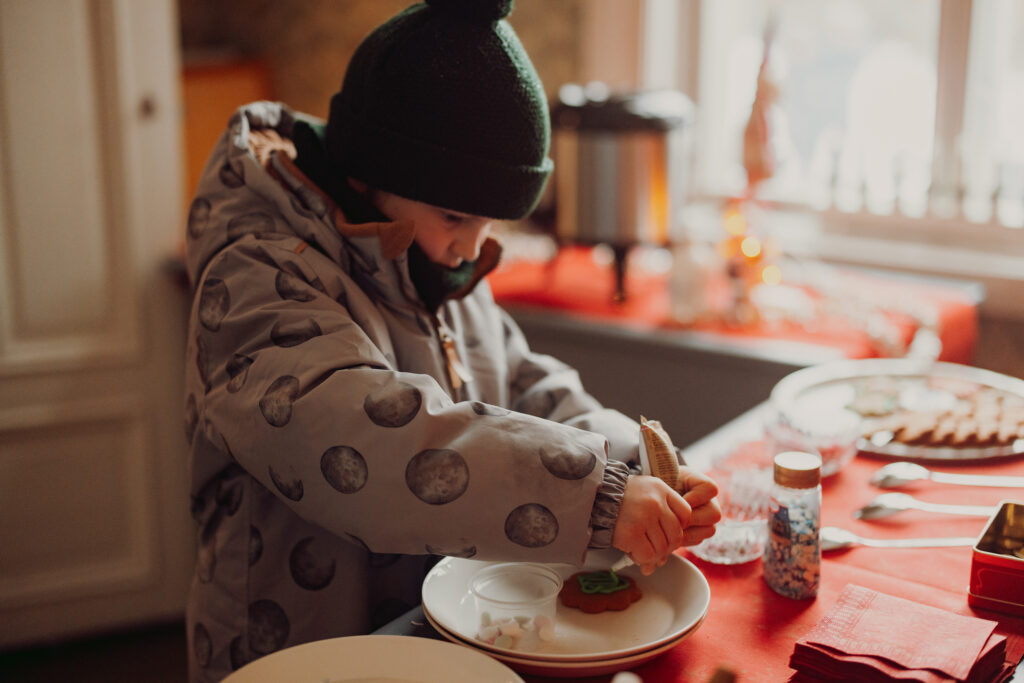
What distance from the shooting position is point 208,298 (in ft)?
3.15

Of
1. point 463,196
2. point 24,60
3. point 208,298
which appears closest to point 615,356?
Answer: point 463,196

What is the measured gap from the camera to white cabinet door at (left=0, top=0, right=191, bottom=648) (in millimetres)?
2025

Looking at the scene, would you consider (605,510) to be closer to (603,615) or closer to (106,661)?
(603,615)

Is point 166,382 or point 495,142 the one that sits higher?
point 495,142

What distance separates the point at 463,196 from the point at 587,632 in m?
0.45

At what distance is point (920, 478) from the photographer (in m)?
1.17

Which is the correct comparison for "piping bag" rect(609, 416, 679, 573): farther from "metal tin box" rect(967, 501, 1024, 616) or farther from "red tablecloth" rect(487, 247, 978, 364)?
"red tablecloth" rect(487, 247, 978, 364)

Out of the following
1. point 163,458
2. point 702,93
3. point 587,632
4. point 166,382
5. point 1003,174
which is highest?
point 702,93

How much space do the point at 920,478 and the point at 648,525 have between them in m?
0.49

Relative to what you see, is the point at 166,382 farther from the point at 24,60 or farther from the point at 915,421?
the point at 915,421

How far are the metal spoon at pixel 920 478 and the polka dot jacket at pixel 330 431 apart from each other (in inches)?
12.6

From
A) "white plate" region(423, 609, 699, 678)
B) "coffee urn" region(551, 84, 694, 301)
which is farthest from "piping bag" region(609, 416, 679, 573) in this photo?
"coffee urn" region(551, 84, 694, 301)

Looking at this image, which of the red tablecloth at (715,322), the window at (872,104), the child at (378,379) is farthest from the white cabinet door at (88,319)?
the window at (872,104)

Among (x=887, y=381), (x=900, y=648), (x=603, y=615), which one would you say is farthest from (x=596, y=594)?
(x=887, y=381)
